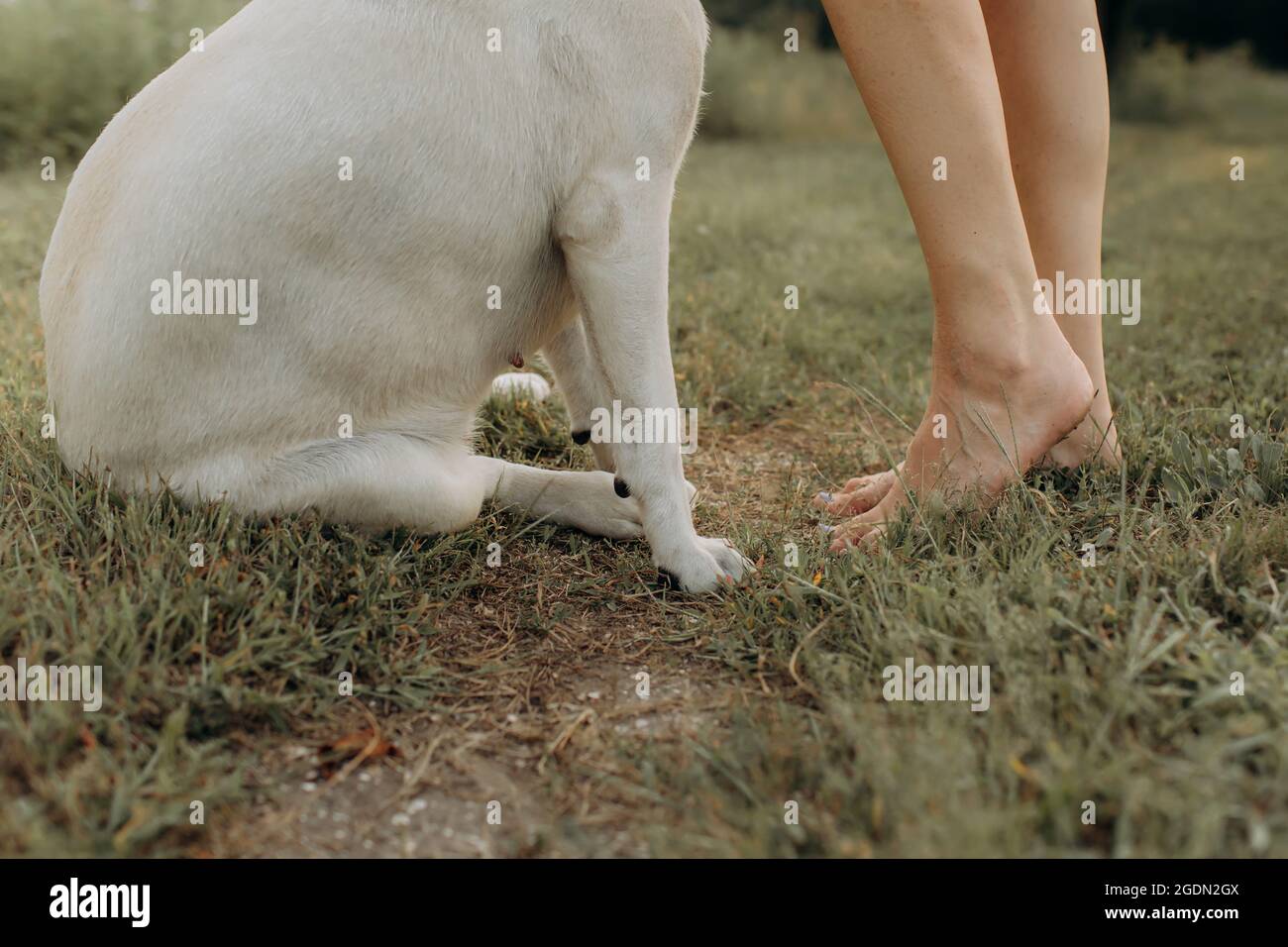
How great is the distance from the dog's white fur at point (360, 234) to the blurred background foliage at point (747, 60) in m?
0.98

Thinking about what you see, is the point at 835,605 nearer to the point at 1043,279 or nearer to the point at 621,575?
the point at 621,575

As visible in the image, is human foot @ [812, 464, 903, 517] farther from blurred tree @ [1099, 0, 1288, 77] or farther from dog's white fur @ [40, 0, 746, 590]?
blurred tree @ [1099, 0, 1288, 77]

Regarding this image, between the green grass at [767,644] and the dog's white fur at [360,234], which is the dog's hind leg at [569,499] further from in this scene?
the dog's white fur at [360,234]

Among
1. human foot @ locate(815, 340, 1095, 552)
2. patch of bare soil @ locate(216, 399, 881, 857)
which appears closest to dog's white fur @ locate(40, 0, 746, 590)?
patch of bare soil @ locate(216, 399, 881, 857)

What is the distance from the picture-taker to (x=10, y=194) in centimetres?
457

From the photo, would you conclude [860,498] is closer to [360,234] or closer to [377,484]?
[377,484]

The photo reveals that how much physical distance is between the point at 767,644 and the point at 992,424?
68 centimetres

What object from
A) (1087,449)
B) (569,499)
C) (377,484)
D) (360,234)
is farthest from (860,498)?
(360,234)

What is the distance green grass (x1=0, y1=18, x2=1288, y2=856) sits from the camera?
46.4 inches

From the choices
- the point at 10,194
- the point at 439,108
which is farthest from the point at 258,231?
the point at 10,194

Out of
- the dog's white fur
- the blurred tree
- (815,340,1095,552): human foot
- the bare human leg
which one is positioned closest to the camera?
the dog's white fur

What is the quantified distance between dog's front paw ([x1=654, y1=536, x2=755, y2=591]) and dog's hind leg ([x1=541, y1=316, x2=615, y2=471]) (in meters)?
0.33

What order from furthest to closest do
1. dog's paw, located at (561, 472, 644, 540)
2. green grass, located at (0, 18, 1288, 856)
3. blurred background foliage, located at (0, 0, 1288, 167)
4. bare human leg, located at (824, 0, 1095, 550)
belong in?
blurred background foliage, located at (0, 0, 1288, 167), dog's paw, located at (561, 472, 644, 540), bare human leg, located at (824, 0, 1095, 550), green grass, located at (0, 18, 1288, 856)

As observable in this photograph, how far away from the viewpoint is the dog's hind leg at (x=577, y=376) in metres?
2.15
